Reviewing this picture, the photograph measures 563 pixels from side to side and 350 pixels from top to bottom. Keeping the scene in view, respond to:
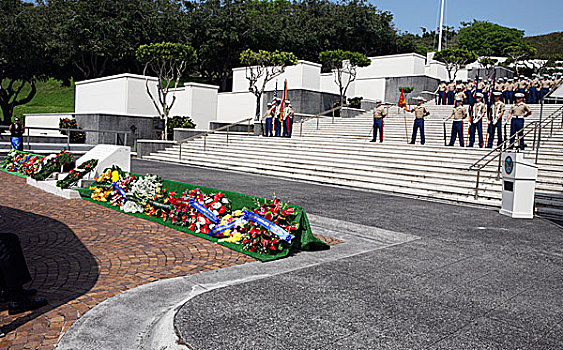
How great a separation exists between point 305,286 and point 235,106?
29.8 m

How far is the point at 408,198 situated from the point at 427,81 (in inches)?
1051

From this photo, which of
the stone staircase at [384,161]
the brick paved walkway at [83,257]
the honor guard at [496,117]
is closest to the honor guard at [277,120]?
the stone staircase at [384,161]

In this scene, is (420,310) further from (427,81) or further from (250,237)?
(427,81)

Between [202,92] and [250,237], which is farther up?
[202,92]

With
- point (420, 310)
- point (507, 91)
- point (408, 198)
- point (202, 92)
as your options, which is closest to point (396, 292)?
point (420, 310)

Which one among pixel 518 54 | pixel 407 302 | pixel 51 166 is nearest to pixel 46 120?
pixel 51 166

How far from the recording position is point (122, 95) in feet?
98.2

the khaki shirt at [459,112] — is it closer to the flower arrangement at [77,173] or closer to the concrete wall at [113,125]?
the flower arrangement at [77,173]

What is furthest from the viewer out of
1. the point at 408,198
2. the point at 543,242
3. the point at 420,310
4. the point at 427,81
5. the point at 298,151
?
the point at 427,81

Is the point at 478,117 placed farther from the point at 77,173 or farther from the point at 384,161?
the point at 77,173

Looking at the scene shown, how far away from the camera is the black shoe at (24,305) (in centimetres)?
415

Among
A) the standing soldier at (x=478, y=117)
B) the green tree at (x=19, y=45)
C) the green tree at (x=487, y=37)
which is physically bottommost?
the standing soldier at (x=478, y=117)

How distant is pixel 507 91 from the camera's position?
27.5 meters

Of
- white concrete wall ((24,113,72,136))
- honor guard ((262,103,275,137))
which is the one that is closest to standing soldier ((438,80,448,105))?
honor guard ((262,103,275,137))
